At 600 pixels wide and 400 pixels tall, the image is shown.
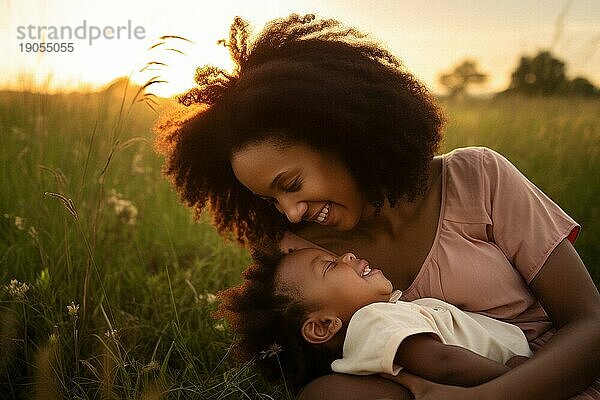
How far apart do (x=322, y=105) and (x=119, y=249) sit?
156 cm

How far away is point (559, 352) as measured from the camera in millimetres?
2205

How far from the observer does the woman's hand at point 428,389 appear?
6.77 feet

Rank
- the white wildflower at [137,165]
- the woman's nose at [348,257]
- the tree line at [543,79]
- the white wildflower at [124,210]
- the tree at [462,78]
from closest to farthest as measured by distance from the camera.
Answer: the woman's nose at [348,257], the white wildflower at [124,210], the white wildflower at [137,165], the tree line at [543,79], the tree at [462,78]

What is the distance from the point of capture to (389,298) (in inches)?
98.4

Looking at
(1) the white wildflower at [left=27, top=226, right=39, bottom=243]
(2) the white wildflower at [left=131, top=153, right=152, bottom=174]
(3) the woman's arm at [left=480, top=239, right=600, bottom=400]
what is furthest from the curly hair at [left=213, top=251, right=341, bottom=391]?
(2) the white wildflower at [left=131, top=153, right=152, bottom=174]

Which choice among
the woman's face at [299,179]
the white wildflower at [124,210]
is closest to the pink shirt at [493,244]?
the woman's face at [299,179]

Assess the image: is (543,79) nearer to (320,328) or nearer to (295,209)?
(295,209)

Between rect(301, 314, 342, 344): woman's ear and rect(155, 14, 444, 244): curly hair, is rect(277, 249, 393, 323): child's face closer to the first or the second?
rect(301, 314, 342, 344): woman's ear

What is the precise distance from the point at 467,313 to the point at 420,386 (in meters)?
0.41

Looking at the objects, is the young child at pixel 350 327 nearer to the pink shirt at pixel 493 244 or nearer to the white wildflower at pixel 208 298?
the pink shirt at pixel 493 244

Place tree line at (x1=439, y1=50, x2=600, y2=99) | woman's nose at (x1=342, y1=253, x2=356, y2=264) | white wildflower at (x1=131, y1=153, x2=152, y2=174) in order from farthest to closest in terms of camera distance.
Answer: tree line at (x1=439, y1=50, x2=600, y2=99)
white wildflower at (x1=131, y1=153, x2=152, y2=174)
woman's nose at (x1=342, y1=253, x2=356, y2=264)

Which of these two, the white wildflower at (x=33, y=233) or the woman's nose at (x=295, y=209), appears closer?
the woman's nose at (x=295, y=209)

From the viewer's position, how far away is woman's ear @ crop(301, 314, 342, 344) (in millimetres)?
2408

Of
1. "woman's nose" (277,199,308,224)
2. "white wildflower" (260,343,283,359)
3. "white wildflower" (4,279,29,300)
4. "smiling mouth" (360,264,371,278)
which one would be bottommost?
"white wildflower" (4,279,29,300)
